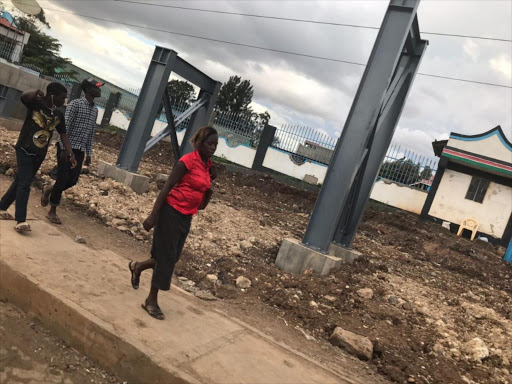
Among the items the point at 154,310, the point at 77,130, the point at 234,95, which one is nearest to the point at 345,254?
the point at 154,310

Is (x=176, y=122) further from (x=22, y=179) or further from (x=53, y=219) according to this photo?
(x=22, y=179)

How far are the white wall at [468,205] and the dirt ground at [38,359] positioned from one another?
44.6 ft

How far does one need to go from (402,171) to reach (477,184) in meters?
2.51

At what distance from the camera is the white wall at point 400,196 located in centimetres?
1409

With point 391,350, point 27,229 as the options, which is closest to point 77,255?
point 27,229

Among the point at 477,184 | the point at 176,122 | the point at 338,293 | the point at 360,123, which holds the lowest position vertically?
the point at 338,293

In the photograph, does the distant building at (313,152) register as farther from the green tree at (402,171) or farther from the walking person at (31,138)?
the walking person at (31,138)

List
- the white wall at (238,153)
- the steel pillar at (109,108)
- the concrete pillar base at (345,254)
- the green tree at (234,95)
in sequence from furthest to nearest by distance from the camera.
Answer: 1. the green tree at (234,95)
2. the steel pillar at (109,108)
3. the white wall at (238,153)
4. the concrete pillar base at (345,254)

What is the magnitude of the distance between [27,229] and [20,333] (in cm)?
146

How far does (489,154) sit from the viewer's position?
524 inches

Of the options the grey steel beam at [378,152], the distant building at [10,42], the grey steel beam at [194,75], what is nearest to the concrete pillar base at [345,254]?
the grey steel beam at [378,152]

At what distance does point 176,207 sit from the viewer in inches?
109

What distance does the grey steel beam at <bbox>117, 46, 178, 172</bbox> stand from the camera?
22.3 feet

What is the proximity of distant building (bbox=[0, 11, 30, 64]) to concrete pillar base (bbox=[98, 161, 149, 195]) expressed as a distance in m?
15.2
